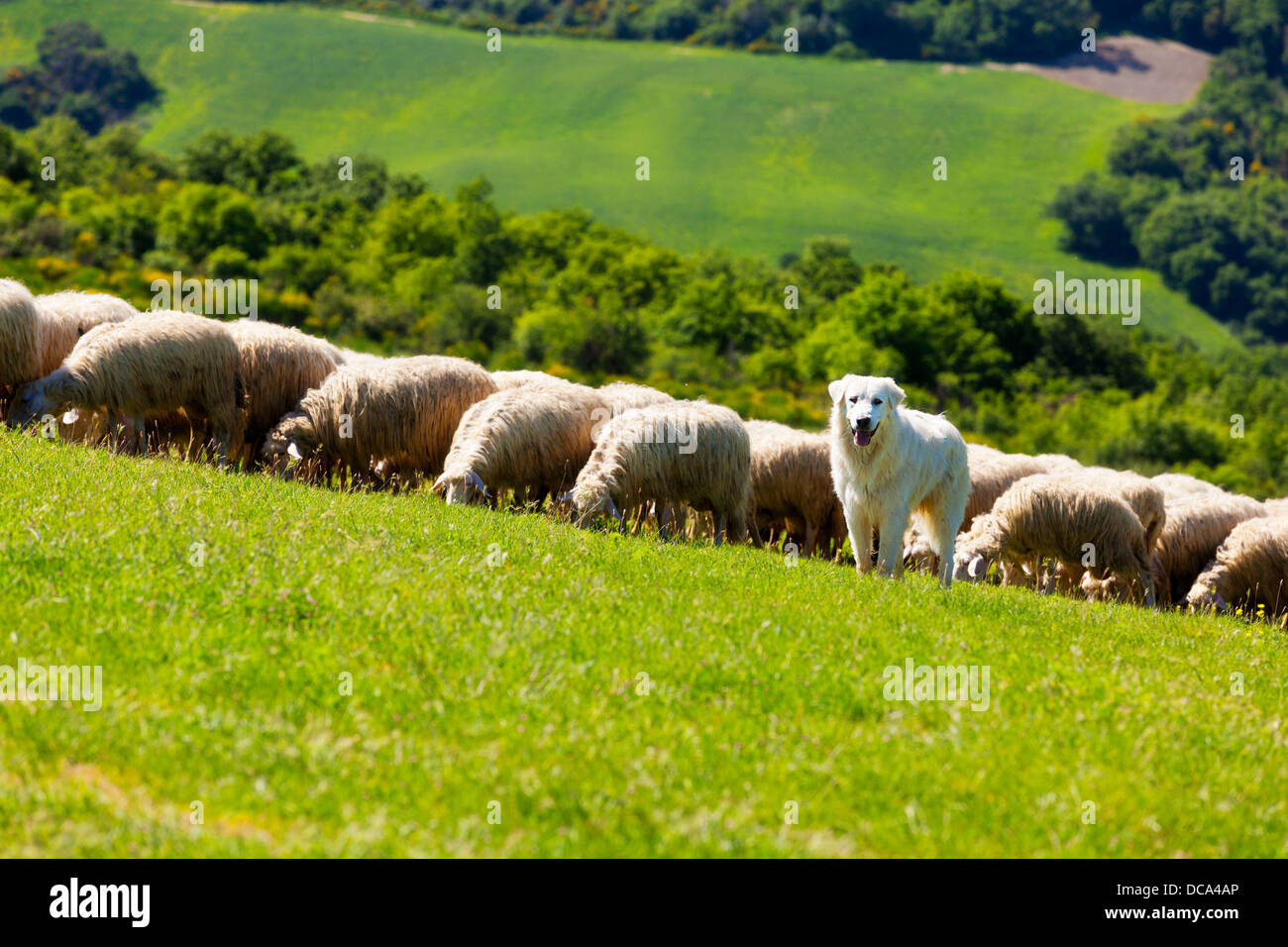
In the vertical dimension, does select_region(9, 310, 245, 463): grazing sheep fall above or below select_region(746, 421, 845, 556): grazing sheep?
above

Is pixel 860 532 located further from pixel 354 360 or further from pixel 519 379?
pixel 354 360

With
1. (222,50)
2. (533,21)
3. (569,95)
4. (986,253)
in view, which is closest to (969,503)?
(986,253)

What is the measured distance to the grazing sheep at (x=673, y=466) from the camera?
584 inches

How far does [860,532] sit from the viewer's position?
13.0m

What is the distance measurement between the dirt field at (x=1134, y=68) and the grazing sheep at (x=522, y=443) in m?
177

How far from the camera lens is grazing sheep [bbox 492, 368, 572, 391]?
17562 mm

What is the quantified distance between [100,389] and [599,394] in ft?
20.6

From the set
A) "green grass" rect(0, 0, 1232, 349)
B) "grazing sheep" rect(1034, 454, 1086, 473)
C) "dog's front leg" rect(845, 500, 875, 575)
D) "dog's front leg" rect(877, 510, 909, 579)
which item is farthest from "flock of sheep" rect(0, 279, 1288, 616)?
"green grass" rect(0, 0, 1232, 349)

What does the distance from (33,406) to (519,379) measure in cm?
644

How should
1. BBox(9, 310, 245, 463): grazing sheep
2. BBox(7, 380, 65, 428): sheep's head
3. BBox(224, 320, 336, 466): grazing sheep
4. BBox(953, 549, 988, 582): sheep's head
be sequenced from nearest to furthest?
BBox(7, 380, 65, 428): sheep's head < BBox(9, 310, 245, 463): grazing sheep < BBox(224, 320, 336, 466): grazing sheep < BBox(953, 549, 988, 582): sheep's head

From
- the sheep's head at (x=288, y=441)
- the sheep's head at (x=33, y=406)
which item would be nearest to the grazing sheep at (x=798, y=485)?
the sheep's head at (x=288, y=441)

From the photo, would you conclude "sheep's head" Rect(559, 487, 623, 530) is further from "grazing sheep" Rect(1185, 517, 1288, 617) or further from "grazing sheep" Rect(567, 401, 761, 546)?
"grazing sheep" Rect(1185, 517, 1288, 617)

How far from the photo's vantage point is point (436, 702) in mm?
6965

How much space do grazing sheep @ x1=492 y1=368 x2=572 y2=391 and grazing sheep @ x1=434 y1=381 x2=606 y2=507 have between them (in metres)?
0.68
